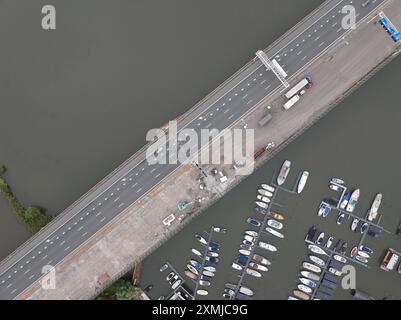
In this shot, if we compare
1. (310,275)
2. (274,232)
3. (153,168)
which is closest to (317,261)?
(310,275)

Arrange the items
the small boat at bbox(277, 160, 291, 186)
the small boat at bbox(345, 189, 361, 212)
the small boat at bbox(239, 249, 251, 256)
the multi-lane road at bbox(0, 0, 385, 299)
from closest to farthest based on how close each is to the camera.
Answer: the multi-lane road at bbox(0, 0, 385, 299) < the small boat at bbox(345, 189, 361, 212) < the small boat at bbox(277, 160, 291, 186) < the small boat at bbox(239, 249, 251, 256)

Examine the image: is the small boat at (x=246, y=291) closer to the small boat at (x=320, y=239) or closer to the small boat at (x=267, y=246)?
the small boat at (x=267, y=246)

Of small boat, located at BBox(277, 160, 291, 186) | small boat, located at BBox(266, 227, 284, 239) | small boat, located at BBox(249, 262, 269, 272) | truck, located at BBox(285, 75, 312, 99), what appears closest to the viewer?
truck, located at BBox(285, 75, 312, 99)

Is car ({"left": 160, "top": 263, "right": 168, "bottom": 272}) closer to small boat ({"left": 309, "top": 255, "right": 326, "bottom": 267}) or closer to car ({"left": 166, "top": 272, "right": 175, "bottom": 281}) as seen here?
car ({"left": 166, "top": 272, "right": 175, "bottom": 281})

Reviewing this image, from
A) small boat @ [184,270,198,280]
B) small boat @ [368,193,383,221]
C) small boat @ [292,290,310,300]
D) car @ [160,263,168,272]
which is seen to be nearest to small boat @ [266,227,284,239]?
small boat @ [292,290,310,300]

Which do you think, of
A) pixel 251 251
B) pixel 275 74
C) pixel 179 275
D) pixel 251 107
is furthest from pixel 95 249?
pixel 275 74

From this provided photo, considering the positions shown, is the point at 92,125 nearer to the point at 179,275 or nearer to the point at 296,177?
the point at 179,275
